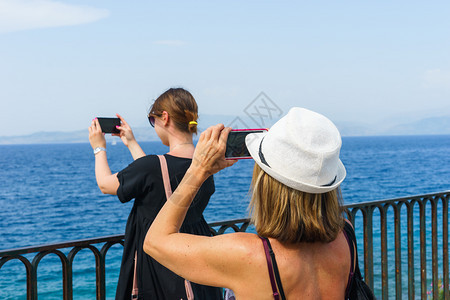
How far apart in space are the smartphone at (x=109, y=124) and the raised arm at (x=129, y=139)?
29 mm

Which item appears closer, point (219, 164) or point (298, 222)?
point (298, 222)

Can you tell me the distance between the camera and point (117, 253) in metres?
42.7

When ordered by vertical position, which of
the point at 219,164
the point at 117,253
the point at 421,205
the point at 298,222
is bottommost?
the point at 117,253

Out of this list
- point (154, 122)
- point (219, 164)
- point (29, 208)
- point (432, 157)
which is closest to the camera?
point (219, 164)

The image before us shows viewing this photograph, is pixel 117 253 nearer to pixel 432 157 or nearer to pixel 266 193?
pixel 266 193

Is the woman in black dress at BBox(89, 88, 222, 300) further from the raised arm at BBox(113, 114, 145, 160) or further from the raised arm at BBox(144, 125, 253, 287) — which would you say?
the raised arm at BBox(144, 125, 253, 287)

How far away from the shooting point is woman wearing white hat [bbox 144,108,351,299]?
1570mm

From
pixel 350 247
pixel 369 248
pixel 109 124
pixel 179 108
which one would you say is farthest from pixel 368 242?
pixel 350 247

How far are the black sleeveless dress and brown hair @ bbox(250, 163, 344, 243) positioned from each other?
1056mm

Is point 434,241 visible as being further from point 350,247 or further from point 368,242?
point 350,247

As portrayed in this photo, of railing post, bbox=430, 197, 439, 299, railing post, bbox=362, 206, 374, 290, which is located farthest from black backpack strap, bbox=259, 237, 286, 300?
railing post, bbox=430, 197, 439, 299

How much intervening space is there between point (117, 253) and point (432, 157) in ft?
315

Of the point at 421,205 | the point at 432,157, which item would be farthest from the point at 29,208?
the point at 432,157

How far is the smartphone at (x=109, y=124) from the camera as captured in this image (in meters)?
3.00
